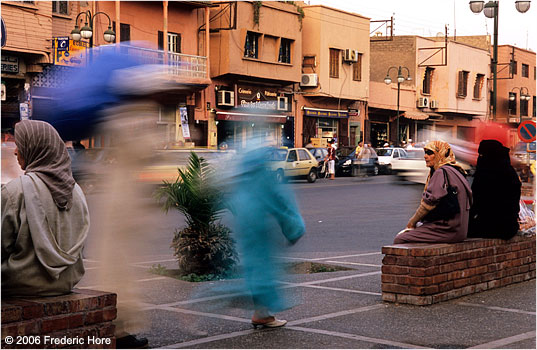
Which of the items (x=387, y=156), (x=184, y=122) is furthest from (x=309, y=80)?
(x=184, y=122)

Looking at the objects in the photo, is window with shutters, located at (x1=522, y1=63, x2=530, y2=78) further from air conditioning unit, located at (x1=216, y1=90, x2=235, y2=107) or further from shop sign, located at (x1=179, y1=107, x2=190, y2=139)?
shop sign, located at (x1=179, y1=107, x2=190, y2=139)

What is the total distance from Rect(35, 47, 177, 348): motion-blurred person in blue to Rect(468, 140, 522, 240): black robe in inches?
157

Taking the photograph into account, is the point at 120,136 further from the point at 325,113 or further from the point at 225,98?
the point at 325,113

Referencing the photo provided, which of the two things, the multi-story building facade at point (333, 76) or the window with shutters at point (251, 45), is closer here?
the window with shutters at point (251, 45)

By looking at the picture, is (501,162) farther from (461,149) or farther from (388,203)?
(388,203)

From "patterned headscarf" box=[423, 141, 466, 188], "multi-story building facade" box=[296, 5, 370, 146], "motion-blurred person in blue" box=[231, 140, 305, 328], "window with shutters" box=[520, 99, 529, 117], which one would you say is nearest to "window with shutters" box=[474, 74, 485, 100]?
"window with shutters" box=[520, 99, 529, 117]

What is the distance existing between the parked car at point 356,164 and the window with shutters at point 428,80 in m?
19.7

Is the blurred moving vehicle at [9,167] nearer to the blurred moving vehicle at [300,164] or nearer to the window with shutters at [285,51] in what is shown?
the blurred moving vehicle at [300,164]

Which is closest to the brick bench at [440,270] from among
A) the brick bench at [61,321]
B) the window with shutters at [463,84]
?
the brick bench at [61,321]

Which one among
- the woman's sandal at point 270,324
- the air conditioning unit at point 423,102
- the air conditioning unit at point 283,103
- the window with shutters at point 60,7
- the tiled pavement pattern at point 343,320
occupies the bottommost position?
the tiled pavement pattern at point 343,320

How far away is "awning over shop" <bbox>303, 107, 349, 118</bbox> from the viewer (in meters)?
44.9

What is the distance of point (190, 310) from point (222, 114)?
1243 inches

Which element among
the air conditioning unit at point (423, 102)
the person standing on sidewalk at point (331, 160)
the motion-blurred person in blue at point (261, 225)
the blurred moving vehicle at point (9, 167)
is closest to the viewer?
the motion-blurred person in blue at point (261, 225)

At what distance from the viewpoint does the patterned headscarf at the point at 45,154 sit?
4629 millimetres
